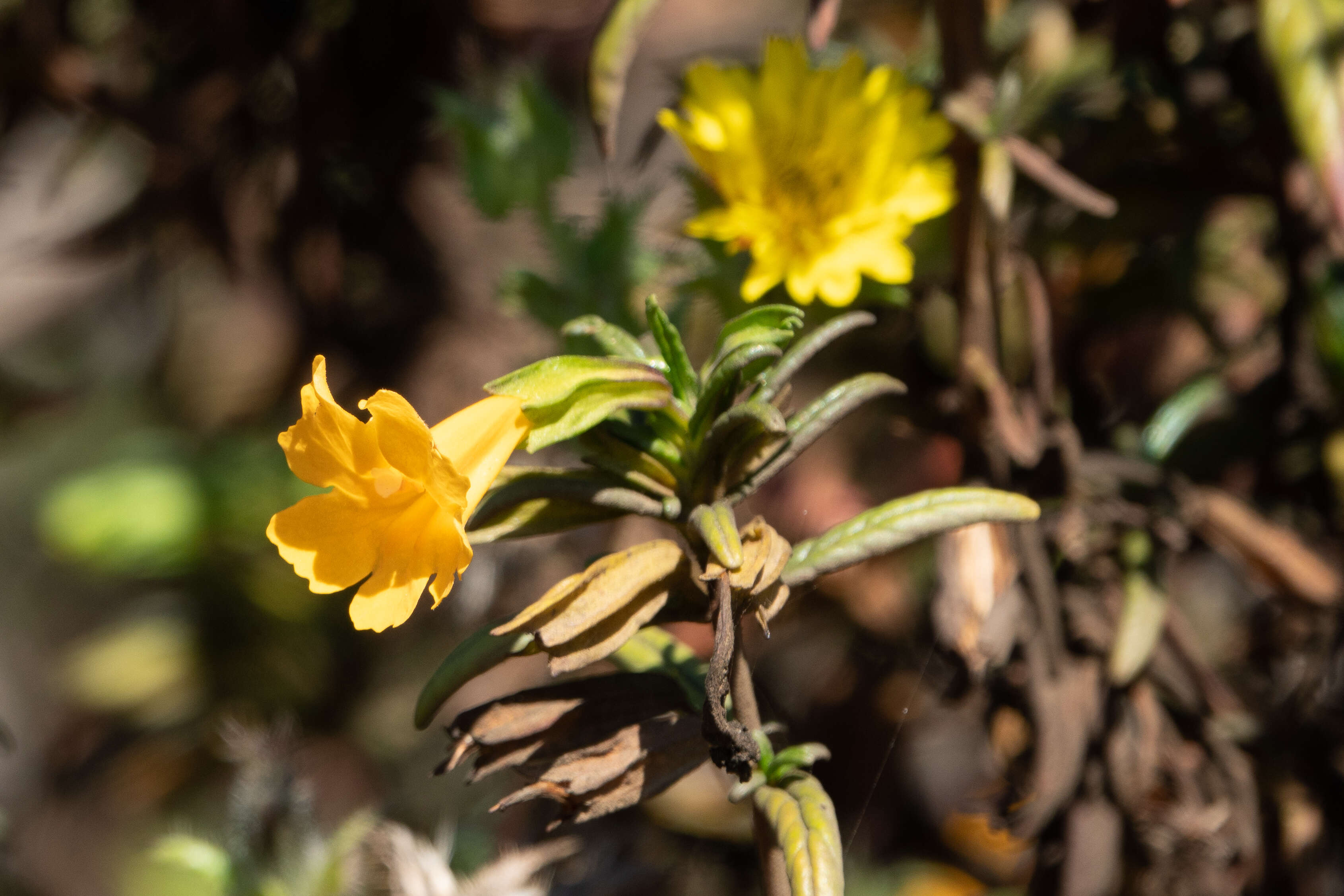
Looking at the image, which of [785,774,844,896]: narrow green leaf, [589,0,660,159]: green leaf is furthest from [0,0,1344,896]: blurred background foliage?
[785,774,844,896]: narrow green leaf

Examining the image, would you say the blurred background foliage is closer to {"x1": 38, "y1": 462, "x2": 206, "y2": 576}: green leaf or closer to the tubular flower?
{"x1": 38, "y1": 462, "x2": 206, "y2": 576}: green leaf

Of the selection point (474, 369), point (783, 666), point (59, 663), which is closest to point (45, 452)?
point (59, 663)

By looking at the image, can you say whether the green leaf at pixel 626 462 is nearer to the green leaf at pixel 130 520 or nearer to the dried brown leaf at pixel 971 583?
the dried brown leaf at pixel 971 583

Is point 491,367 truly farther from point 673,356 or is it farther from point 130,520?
point 673,356

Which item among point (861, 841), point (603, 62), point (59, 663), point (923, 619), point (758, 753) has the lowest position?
point (59, 663)

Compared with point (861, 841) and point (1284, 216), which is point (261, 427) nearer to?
point (861, 841)

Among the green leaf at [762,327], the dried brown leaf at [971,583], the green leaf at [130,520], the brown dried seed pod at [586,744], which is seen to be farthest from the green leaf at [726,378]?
the green leaf at [130,520]
